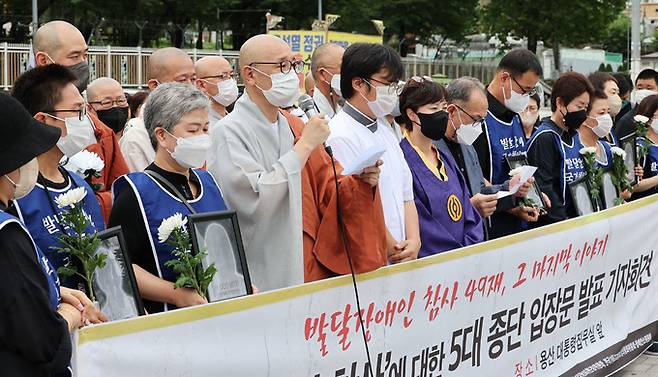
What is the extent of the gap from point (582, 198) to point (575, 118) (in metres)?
0.55

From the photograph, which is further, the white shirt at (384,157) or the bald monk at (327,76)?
the bald monk at (327,76)

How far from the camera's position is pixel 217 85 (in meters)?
6.57

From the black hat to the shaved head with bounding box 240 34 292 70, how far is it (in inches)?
71.2

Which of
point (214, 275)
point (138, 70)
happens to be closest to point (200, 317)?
point (214, 275)

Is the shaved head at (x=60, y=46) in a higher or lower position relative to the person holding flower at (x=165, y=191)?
higher

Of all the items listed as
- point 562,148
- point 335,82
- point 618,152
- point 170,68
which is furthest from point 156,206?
point 618,152

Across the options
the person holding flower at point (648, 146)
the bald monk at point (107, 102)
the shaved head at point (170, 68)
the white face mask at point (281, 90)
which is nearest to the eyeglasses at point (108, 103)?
the bald monk at point (107, 102)

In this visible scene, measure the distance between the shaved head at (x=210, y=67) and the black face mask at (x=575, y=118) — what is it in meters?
2.25

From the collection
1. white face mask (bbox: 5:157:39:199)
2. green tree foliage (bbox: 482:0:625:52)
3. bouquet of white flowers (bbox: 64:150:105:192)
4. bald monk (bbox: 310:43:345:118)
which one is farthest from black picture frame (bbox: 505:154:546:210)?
green tree foliage (bbox: 482:0:625:52)

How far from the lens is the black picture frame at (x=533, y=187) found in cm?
667

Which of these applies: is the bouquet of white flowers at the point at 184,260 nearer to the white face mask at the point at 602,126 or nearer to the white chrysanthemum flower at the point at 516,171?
the white chrysanthemum flower at the point at 516,171

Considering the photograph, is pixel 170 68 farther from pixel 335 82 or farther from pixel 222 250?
pixel 222 250

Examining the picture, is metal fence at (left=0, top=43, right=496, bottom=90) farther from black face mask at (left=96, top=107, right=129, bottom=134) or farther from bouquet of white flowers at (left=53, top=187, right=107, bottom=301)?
bouquet of white flowers at (left=53, top=187, right=107, bottom=301)

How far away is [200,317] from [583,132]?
4.35m
